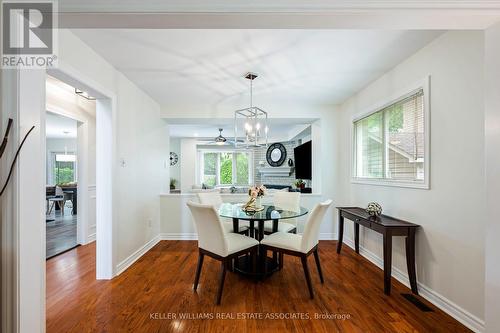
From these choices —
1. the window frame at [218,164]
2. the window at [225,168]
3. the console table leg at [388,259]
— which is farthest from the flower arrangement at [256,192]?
the window at [225,168]

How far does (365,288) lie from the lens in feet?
7.81

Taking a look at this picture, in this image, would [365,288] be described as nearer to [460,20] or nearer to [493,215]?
[493,215]

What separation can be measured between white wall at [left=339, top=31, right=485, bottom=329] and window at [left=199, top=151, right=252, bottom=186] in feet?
22.0

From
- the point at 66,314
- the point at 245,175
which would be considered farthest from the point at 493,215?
the point at 245,175

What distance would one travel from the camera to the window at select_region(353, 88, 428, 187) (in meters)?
2.36

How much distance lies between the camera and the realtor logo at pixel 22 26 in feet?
4.08

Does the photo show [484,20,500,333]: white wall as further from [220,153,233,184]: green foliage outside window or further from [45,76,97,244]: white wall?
[220,153,233,184]: green foliage outside window

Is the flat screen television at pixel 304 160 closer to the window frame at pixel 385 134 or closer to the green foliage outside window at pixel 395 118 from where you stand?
the window frame at pixel 385 134

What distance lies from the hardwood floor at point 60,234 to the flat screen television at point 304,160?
4752 mm

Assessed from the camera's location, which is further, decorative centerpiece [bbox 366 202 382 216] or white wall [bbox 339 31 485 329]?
decorative centerpiece [bbox 366 202 382 216]

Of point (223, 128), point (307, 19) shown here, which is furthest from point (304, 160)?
point (307, 19)

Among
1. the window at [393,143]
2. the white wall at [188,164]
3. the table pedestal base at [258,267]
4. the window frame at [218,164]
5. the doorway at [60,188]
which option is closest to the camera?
the window at [393,143]

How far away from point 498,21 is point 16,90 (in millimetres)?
2798

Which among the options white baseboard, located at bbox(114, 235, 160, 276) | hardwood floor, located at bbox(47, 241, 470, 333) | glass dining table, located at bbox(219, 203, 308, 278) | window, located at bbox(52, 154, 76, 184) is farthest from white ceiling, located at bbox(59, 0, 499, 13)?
window, located at bbox(52, 154, 76, 184)
